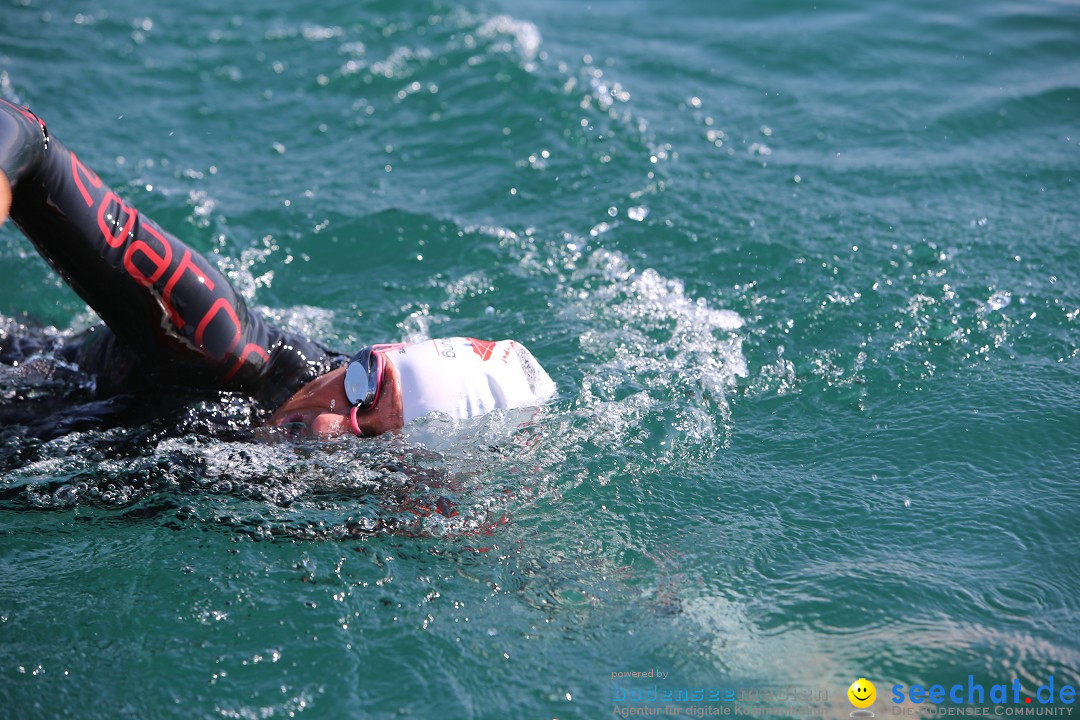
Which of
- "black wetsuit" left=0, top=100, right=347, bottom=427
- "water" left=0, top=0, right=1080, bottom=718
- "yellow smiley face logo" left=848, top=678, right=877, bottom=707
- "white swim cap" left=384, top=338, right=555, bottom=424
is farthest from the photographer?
"white swim cap" left=384, top=338, right=555, bottom=424

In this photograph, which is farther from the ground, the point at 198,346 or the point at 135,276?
the point at 135,276

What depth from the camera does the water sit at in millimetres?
3943

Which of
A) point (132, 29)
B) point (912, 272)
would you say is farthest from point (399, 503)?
point (132, 29)

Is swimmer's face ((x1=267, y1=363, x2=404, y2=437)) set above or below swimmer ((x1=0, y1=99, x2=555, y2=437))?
below

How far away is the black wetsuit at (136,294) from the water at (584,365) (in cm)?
29

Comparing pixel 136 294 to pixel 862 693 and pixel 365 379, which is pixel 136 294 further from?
pixel 862 693

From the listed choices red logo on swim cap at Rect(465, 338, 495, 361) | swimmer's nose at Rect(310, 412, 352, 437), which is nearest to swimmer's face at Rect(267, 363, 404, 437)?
swimmer's nose at Rect(310, 412, 352, 437)

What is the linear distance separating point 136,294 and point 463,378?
148cm

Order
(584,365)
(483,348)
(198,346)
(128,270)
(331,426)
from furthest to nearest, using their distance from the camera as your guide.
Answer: (584,365)
(483,348)
(331,426)
(198,346)
(128,270)

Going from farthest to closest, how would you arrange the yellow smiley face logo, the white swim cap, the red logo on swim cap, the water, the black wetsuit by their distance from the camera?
the red logo on swim cap, the white swim cap, the black wetsuit, the water, the yellow smiley face logo

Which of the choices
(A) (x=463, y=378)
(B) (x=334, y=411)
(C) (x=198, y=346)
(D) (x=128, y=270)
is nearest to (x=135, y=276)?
(D) (x=128, y=270)

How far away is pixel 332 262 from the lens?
681cm

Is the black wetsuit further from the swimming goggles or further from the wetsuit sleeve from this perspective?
the swimming goggles

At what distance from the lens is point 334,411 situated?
4.63 metres
